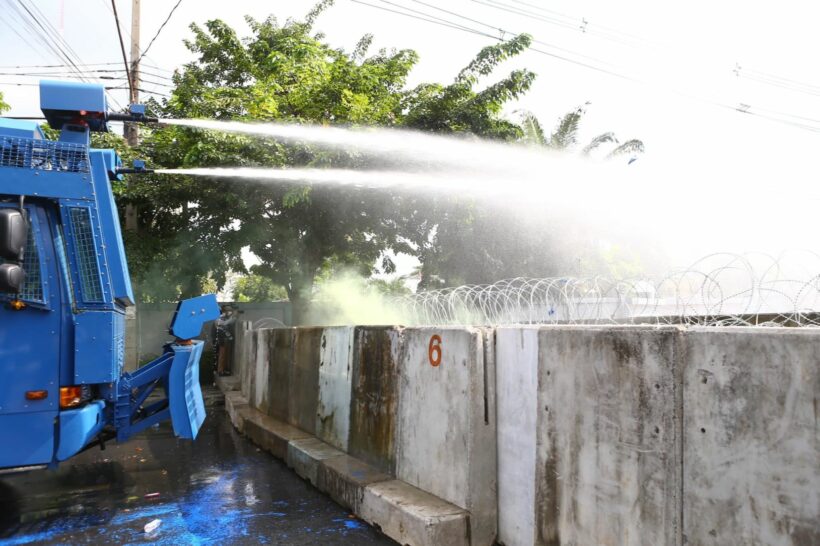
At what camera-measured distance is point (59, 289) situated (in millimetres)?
5156

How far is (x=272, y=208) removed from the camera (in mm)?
16609

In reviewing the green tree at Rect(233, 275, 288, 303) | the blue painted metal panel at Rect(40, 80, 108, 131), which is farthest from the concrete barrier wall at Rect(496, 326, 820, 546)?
the green tree at Rect(233, 275, 288, 303)

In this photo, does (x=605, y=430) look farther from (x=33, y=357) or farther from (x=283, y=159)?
(x=283, y=159)

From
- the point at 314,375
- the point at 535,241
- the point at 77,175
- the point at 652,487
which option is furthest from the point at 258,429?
the point at 535,241

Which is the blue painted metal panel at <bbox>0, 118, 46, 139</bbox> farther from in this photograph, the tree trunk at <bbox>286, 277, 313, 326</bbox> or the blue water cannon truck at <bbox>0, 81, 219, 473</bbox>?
the tree trunk at <bbox>286, 277, 313, 326</bbox>

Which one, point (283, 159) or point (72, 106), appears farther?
point (283, 159)

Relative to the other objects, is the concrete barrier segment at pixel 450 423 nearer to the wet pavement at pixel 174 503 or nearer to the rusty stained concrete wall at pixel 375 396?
the rusty stained concrete wall at pixel 375 396

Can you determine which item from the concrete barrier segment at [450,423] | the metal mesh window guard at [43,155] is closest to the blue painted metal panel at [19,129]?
the metal mesh window guard at [43,155]

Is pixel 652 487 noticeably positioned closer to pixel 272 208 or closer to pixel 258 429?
pixel 258 429

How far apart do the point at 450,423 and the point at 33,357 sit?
3.50 meters

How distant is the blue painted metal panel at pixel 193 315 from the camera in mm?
6594

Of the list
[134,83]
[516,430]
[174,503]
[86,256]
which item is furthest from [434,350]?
[134,83]

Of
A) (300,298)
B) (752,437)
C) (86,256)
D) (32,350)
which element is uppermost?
(86,256)

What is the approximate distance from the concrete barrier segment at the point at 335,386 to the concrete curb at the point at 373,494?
0.52ft
